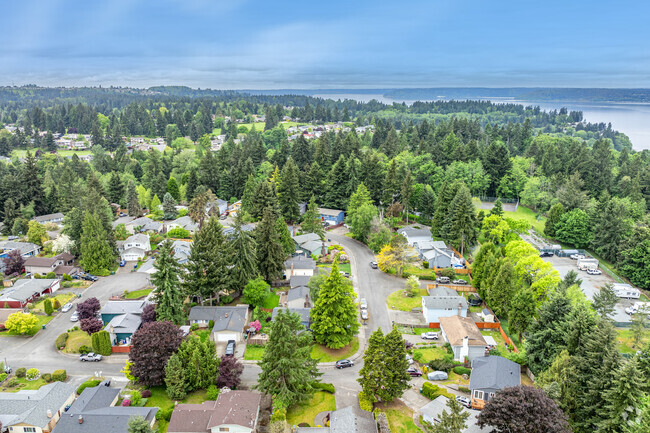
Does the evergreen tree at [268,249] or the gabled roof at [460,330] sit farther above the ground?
the evergreen tree at [268,249]

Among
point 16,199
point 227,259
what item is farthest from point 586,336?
point 16,199

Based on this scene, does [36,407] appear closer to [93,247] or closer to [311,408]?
[311,408]

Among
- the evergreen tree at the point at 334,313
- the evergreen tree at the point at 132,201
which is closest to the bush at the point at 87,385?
the evergreen tree at the point at 334,313

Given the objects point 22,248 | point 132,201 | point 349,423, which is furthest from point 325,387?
point 132,201

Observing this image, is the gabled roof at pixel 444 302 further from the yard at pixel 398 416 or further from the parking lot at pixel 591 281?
the parking lot at pixel 591 281

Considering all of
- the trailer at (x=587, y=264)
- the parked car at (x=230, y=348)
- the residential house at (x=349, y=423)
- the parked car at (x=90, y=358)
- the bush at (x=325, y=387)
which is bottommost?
the trailer at (x=587, y=264)
